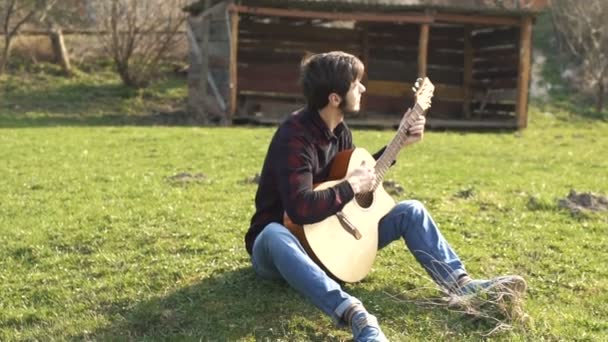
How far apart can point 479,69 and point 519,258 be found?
16.8 meters

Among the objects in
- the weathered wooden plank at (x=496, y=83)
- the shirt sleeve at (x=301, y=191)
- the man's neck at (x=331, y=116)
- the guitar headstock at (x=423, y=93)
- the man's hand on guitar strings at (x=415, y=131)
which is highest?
the guitar headstock at (x=423, y=93)

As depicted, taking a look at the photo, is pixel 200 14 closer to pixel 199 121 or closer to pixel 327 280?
pixel 199 121

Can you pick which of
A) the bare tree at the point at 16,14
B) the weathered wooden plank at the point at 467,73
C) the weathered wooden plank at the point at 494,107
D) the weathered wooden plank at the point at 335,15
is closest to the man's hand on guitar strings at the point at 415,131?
the weathered wooden plank at the point at 335,15

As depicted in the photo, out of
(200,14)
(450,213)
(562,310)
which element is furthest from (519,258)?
(200,14)

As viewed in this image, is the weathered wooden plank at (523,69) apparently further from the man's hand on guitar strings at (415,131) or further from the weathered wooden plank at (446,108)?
the man's hand on guitar strings at (415,131)

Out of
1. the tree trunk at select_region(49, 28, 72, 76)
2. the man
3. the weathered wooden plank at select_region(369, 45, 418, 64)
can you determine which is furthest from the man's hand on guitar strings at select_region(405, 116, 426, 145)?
the tree trunk at select_region(49, 28, 72, 76)

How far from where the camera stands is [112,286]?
207 inches

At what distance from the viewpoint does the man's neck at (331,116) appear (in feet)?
15.2

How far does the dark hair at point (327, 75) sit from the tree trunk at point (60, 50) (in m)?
21.0

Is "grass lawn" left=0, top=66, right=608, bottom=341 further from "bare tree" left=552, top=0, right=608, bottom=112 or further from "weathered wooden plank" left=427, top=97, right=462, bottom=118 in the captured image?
"bare tree" left=552, top=0, right=608, bottom=112

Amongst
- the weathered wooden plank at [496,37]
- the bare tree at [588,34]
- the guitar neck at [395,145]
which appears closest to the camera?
the guitar neck at [395,145]

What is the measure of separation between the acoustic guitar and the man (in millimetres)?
63

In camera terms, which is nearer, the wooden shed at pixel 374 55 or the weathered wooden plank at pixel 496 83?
the wooden shed at pixel 374 55

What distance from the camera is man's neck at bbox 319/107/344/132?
4641 millimetres
